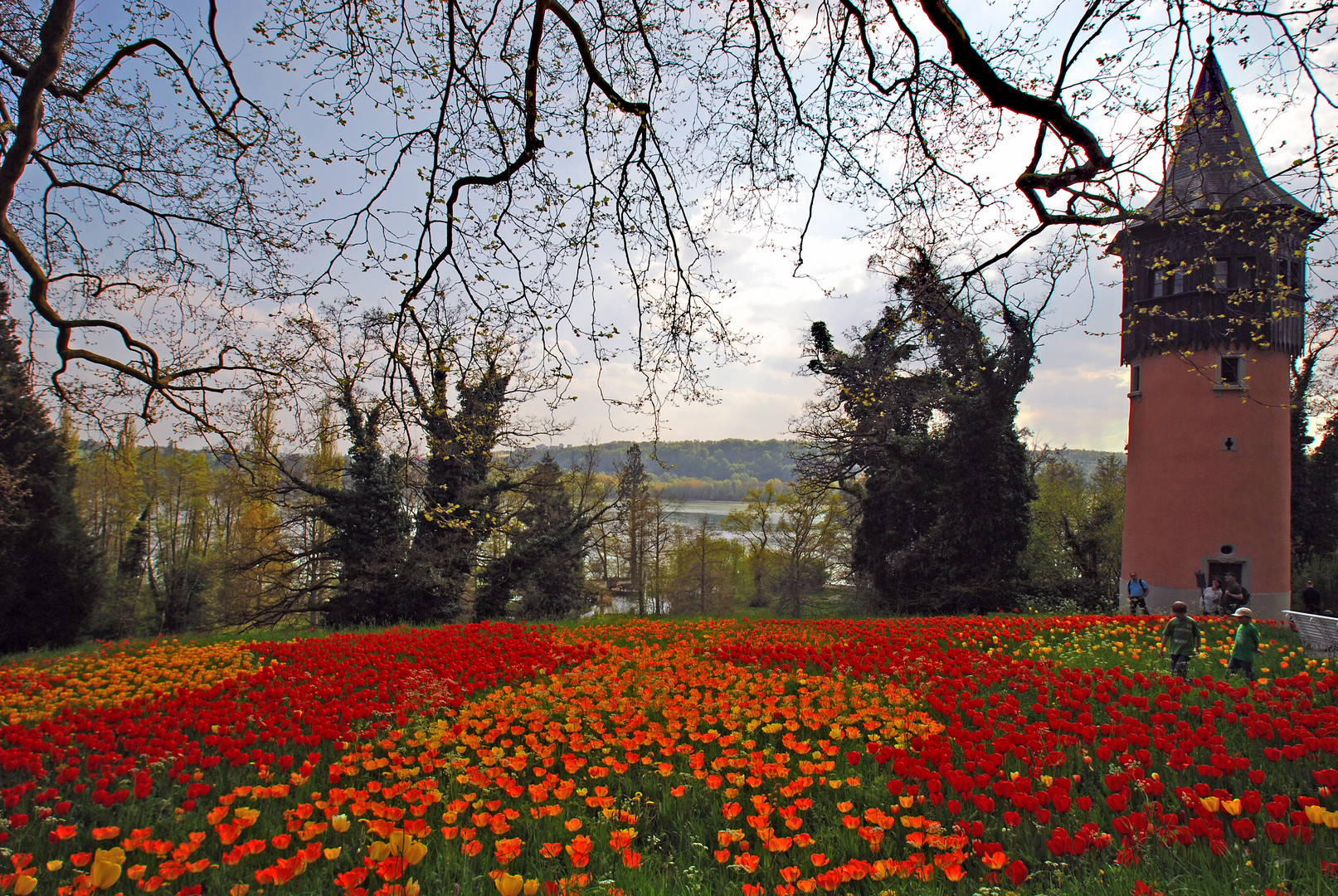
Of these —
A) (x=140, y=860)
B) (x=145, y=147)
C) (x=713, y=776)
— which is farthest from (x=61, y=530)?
(x=713, y=776)

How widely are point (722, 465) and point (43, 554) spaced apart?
49.9 meters

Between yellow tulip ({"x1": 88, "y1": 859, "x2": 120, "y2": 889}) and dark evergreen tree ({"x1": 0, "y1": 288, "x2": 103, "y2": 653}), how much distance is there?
21608 mm

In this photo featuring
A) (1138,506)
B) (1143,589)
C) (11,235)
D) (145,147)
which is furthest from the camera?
(1138,506)

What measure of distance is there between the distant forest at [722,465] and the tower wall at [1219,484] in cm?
1203

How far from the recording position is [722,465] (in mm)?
63312

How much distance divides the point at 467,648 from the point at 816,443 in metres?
20.6

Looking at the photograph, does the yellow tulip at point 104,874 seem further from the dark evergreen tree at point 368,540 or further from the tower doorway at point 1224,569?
the tower doorway at point 1224,569

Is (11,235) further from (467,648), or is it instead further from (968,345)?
(968,345)

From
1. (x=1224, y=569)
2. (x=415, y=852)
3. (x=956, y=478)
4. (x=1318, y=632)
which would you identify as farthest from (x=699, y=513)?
(x=415, y=852)

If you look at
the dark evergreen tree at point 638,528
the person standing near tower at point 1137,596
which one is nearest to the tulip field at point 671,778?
A: the person standing near tower at point 1137,596

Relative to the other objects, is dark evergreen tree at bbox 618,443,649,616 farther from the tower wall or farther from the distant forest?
the tower wall

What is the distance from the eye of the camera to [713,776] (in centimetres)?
368

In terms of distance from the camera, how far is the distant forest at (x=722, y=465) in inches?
1203

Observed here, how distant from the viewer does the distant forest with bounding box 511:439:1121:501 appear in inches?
1203
